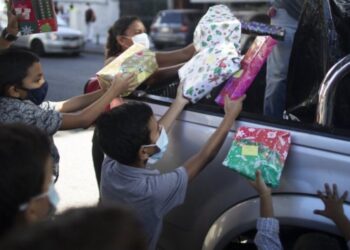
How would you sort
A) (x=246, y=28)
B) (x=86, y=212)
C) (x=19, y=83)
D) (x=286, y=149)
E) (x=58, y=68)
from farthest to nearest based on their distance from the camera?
(x=58, y=68) → (x=246, y=28) → (x=19, y=83) → (x=286, y=149) → (x=86, y=212)

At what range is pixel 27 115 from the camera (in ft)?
7.45

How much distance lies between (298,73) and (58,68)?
11605mm

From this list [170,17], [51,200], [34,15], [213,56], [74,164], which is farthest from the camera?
[170,17]

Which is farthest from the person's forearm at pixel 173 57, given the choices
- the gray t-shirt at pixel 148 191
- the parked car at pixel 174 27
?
the parked car at pixel 174 27

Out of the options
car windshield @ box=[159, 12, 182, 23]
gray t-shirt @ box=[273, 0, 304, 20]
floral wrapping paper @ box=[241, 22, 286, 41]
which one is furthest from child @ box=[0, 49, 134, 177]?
car windshield @ box=[159, 12, 182, 23]

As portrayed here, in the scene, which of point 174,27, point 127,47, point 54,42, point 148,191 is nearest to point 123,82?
point 148,191

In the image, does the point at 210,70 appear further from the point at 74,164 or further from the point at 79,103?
the point at 74,164

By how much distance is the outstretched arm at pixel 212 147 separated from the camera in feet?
6.96

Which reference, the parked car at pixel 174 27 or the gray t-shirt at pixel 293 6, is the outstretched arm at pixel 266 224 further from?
the parked car at pixel 174 27

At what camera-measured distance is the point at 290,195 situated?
6.57 feet

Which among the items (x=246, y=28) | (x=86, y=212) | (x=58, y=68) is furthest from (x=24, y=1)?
(x=58, y=68)

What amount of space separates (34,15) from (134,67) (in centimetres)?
62

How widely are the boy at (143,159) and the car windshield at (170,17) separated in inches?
594

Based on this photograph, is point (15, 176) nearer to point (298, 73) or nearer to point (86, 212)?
point (86, 212)
